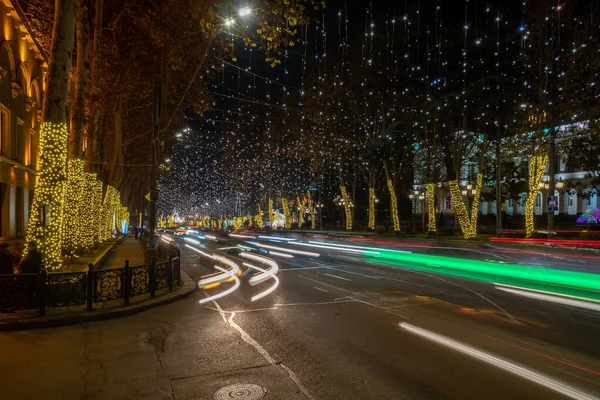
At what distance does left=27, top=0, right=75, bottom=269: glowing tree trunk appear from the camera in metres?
11.8

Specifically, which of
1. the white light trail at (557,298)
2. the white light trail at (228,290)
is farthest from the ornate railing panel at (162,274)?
the white light trail at (557,298)

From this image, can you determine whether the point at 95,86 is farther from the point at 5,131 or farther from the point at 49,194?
the point at 49,194

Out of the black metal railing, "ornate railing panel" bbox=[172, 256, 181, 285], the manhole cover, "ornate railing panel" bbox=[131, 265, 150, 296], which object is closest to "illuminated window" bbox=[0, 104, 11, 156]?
"ornate railing panel" bbox=[172, 256, 181, 285]

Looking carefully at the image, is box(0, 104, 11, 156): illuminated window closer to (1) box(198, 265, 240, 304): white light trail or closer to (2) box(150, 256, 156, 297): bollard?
(1) box(198, 265, 240, 304): white light trail

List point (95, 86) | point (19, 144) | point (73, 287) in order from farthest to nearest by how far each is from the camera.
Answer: point (19, 144), point (95, 86), point (73, 287)

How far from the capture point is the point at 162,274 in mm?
12547

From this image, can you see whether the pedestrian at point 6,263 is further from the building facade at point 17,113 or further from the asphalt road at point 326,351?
the building facade at point 17,113

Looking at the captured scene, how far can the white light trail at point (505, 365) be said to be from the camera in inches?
205

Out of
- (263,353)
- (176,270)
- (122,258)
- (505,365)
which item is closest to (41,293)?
(176,270)

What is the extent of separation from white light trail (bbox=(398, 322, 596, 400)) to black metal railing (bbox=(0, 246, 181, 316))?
21.9 ft

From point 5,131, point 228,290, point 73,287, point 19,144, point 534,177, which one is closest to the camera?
point 73,287

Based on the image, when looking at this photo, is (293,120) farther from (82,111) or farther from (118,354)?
(118,354)

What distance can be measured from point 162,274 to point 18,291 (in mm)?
3847

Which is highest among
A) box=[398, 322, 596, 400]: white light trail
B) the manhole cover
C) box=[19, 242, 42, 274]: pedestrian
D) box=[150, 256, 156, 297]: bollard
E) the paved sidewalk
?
box=[19, 242, 42, 274]: pedestrian
